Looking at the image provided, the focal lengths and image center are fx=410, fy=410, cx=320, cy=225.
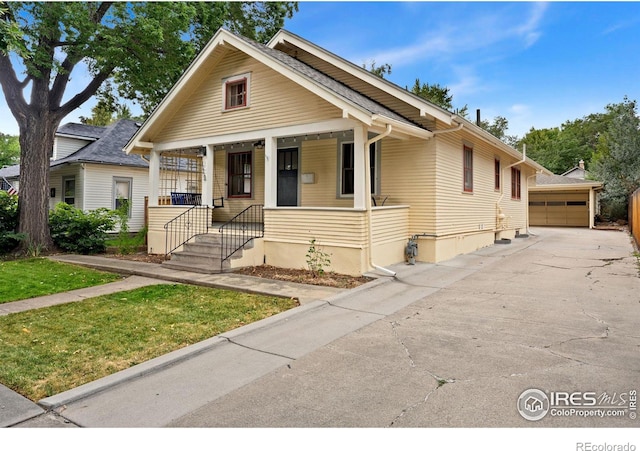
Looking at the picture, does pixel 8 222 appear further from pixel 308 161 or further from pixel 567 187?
pixel 567 187

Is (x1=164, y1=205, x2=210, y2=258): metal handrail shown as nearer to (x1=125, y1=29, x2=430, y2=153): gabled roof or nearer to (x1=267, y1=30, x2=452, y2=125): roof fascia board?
(x1=125, y1=29, x2=430, y2=153): gabled roof

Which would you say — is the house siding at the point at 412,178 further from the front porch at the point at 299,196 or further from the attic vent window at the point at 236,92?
the attic vent window at the point at 236,92

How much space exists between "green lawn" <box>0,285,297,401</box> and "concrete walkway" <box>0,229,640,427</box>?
1.19 feet

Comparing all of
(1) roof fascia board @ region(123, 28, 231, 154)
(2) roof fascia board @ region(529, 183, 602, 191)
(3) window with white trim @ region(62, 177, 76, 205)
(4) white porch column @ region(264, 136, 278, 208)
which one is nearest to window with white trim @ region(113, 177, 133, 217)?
(3) window with white trim @ region(62, 177, 76, 205)

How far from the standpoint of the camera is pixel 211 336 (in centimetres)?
482

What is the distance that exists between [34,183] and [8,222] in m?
1.52

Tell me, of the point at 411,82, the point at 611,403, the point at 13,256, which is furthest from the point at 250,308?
the point at 411,82

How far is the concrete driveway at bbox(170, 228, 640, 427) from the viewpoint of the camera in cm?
293

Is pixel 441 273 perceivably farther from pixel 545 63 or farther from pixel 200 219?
pixel 545 63

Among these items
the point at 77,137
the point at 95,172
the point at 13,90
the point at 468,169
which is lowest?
the point at 468,169

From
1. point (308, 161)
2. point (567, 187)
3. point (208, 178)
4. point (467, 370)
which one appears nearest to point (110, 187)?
point (208, 178)

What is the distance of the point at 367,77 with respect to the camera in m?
10.8

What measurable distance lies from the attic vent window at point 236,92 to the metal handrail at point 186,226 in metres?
2.80
